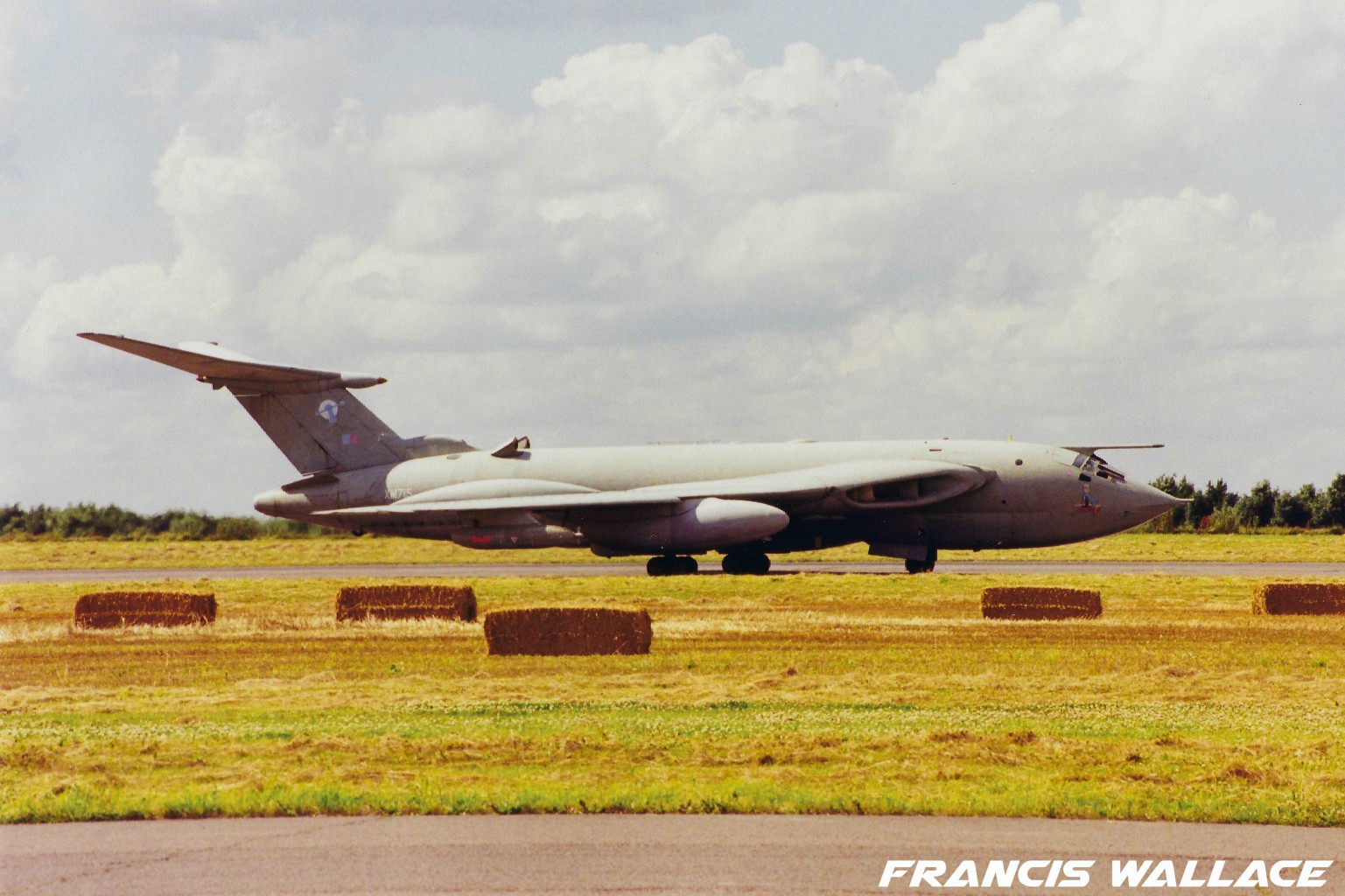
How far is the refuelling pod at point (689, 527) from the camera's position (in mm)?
36250

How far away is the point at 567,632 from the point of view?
20.4 m

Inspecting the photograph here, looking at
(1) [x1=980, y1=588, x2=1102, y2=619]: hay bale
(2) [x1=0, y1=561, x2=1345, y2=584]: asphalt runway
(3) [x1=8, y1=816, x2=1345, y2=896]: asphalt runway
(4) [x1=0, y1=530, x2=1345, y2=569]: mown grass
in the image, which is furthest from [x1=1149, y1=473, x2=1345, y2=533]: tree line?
(3) [x1=8, y1=816, x2=1345, y2=896]: asphalt runway

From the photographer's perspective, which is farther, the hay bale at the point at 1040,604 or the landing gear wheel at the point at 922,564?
the landing gear wheel at the point at 922,564

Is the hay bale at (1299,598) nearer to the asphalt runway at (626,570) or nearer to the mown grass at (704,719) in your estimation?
the mown grass at (704,719)

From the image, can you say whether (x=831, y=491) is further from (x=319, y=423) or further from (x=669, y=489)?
(x=319, y=423)

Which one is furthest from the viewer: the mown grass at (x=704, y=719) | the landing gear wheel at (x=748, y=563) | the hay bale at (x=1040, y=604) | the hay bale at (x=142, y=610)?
the landing gear wheel at (x=748, y=563)

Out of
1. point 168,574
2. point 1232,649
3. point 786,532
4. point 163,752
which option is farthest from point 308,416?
point 163,752

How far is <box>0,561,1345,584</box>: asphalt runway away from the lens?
3916cm

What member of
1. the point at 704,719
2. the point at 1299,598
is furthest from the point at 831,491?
the point at 704,719

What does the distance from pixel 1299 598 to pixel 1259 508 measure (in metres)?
51.3

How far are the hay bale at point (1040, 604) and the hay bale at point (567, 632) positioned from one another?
7765mm

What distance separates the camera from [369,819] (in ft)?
31.1

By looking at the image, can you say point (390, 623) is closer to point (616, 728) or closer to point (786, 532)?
point (616, 728)

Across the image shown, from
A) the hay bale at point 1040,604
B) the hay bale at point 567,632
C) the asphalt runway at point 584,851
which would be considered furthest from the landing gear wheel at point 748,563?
the asphalt runway at point 584,851
